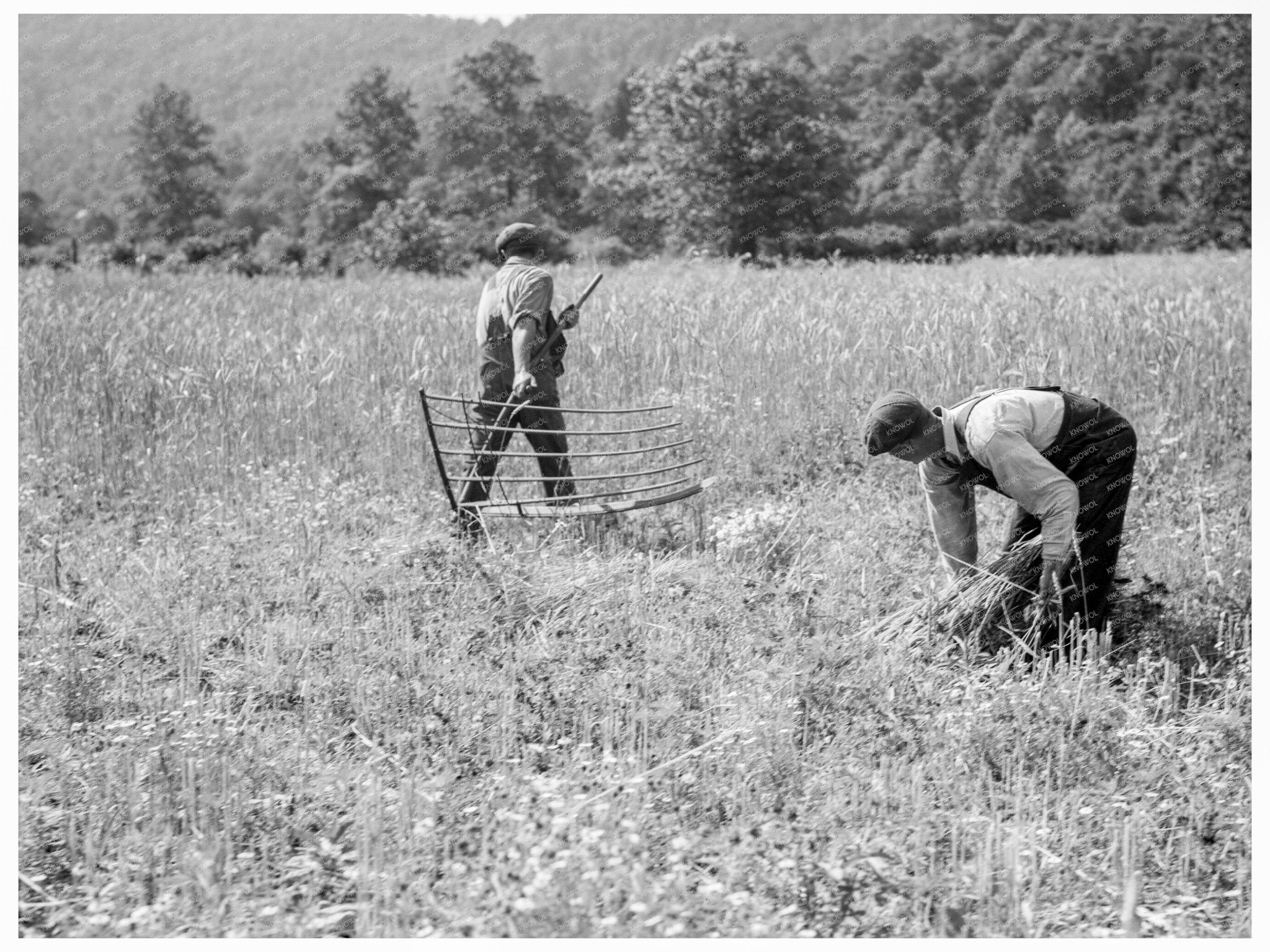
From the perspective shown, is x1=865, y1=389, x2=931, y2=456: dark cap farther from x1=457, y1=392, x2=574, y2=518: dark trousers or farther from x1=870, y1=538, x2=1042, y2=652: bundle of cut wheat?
x1=457, y1=392, x2=574, y2=518: dark trousers

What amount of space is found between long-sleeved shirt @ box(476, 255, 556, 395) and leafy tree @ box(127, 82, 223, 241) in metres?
45.7

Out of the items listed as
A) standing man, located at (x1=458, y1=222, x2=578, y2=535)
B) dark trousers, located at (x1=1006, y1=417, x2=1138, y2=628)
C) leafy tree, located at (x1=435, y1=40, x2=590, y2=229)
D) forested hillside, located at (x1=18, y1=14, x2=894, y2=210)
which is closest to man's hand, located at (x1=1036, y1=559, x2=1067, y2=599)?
dark trousers, located at (x1=1006, y1=417, x2=1138, y2=628)

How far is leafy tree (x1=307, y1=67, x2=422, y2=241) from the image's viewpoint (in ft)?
140

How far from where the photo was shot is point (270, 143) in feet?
246

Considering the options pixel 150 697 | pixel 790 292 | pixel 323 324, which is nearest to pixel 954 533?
pixel 150 697

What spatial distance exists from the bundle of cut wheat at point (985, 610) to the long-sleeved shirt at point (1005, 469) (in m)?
0.12

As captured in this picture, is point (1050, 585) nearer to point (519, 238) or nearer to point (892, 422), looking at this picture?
point (892, 422)

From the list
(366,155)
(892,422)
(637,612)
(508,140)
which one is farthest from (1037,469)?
(366,155)

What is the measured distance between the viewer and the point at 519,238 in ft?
16.4

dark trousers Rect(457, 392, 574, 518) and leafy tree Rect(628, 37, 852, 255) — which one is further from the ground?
leafy tree Rect(628, 37, 852, 255)

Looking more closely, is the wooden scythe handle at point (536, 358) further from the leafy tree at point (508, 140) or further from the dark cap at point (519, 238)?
the leafy tree at point (508, 140)

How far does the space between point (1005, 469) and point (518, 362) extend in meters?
2.16

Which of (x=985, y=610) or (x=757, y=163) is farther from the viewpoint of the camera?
(x=757, y=163)

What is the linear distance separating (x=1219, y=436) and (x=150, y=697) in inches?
221
